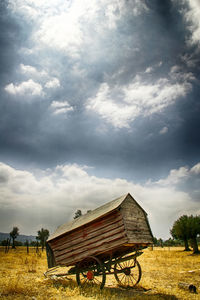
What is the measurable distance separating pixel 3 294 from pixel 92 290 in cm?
341

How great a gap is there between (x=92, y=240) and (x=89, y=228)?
0.54m

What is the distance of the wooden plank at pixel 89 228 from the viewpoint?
8.32 metres

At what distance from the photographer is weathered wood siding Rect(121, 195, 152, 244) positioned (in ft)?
26.8

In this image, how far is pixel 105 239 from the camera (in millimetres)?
8297

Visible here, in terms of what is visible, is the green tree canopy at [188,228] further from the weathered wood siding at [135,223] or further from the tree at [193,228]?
the weathered wood siding at [135,223]

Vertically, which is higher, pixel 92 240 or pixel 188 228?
pixel 92 240

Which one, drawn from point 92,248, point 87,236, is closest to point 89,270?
point 92,248

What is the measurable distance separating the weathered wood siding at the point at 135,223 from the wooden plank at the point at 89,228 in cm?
44

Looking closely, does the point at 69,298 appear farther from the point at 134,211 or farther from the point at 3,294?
the point at 134,211

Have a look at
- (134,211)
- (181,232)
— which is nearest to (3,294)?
(134,211)

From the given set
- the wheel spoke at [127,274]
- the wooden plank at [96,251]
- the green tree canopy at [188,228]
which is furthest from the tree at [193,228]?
the wooden plank at [96,251]

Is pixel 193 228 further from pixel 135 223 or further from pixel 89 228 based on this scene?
pixel 89 228

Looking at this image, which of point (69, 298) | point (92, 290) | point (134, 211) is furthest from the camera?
point (134, 211)

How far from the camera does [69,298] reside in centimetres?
677
